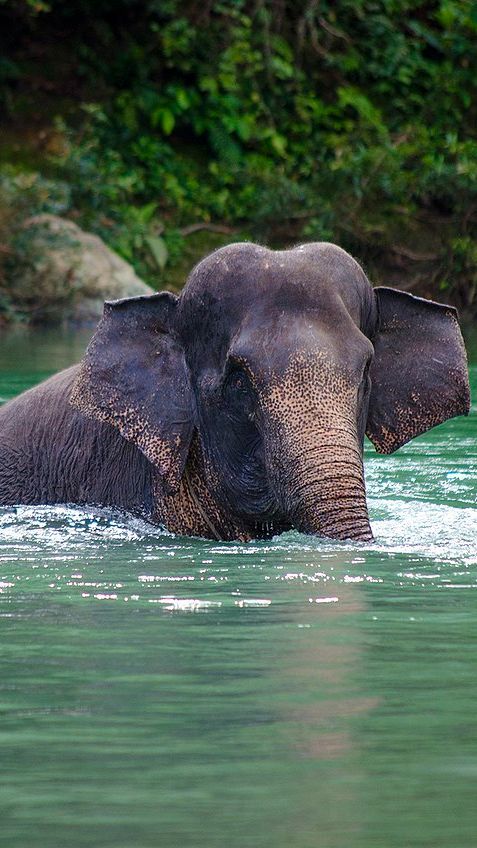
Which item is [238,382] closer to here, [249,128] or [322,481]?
[322,481]

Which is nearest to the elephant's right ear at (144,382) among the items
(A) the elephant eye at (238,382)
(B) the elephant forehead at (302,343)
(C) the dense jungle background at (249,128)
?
(A) the elephant eye at (238,382)

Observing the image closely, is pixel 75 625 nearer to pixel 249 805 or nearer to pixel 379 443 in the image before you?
pixel 249 805

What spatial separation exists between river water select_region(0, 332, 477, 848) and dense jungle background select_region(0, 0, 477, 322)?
19.2m

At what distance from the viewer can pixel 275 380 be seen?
7012 mm

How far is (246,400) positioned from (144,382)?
0.66 m

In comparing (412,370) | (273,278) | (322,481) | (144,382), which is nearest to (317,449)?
(322,481)

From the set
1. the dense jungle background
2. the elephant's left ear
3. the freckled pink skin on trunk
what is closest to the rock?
the dense jungle background

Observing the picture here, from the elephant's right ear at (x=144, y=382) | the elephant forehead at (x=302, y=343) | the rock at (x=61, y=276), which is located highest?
the elephant forehead at (x=302, y=343)

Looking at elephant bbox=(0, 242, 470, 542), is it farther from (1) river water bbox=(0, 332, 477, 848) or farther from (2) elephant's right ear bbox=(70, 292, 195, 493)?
(1) river water bbox=(0, 332, 477, 848)

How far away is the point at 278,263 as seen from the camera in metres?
7.35

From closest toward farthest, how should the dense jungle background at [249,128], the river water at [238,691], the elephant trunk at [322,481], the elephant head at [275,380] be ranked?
the river water at [238,691] < the elephant trunk at [322,481] < the elephant head at [275,380] < the dense jungle background at [249,128]

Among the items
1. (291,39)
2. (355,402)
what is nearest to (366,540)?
(355,402)

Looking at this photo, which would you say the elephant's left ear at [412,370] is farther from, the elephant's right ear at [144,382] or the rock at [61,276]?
the rock at [61,276]

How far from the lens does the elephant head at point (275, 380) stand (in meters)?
6.93
